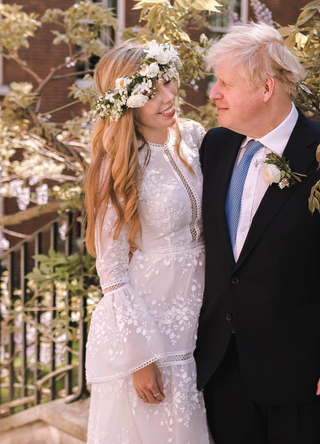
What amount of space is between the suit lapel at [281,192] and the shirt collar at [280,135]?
39 millimetres

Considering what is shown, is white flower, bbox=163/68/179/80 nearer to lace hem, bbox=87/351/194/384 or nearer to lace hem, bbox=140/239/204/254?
lace hem, bbox=140/239/204/254

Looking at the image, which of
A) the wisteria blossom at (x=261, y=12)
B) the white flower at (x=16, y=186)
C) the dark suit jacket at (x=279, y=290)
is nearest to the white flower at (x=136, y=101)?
the dark suit jacket at (x=279, y=290)

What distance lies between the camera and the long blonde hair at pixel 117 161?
2256 mm

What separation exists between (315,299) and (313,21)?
1.15 metres

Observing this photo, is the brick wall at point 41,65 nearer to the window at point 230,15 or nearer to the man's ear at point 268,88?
the window at point 230,15

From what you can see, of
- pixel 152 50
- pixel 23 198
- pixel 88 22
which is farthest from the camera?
pixel 23 198

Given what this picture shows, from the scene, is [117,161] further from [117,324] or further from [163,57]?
[117,324]

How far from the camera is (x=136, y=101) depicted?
7.47 ft

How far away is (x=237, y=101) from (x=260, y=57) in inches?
7.6

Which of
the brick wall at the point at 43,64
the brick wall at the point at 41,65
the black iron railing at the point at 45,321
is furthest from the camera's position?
the brick wall at the point at 41,65

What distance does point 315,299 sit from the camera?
2115mm

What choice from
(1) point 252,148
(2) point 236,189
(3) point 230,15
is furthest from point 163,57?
(3) point 230,15

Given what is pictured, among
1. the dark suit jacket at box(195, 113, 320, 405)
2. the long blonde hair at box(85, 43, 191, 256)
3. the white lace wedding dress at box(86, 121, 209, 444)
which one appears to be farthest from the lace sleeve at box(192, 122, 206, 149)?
the dark suit jacket at box(195, 113, 320, 405)

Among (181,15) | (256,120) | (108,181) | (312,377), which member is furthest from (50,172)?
(312,377)
